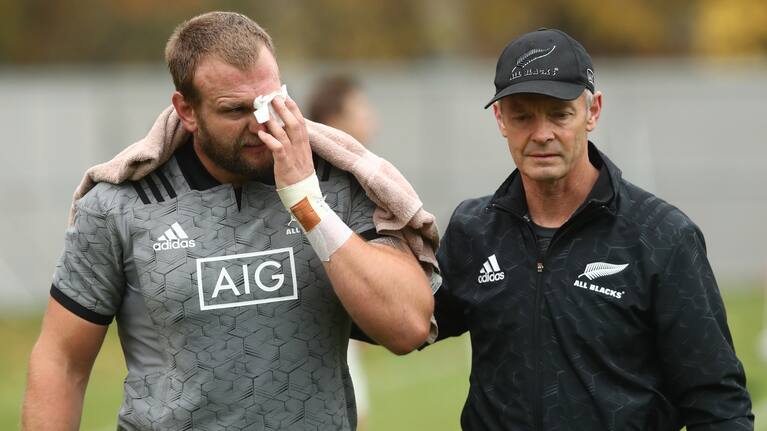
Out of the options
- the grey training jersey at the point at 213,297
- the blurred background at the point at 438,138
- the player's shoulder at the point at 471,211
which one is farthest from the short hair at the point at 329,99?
the blurred background at the point at 438,138

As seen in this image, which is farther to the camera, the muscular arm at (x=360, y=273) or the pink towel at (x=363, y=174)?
the pink towel at (x=363, y=174)

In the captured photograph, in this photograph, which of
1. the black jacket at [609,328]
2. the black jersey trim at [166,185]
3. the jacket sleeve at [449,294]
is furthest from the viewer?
the jacket sleeve at [449,294]

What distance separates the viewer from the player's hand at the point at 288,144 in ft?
13.7

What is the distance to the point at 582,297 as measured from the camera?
4.40m

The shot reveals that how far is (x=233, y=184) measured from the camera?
177 inches

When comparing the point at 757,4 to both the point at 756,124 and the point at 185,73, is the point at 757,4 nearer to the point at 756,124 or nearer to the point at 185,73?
the point at 756,124

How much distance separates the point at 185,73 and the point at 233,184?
0.41 metres

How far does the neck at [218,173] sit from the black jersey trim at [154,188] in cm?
18

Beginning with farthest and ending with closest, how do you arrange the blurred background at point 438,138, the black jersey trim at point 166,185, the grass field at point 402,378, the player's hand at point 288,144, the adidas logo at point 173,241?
the blurred background at point 438,138 < the grass field at point 402,378 < the black jersey trim at point 166,185 < the adidas logo at point 173,241 < the player's hand at point 288,144

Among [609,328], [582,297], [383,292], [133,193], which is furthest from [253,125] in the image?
[609,328]

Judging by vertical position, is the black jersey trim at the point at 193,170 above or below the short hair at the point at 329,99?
below

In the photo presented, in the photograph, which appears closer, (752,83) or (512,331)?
(512,331)

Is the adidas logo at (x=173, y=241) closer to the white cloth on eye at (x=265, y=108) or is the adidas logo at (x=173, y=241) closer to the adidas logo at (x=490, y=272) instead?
the white cloth on eye at (x=265, y=108)

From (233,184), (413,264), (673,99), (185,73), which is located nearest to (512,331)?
(413,264)
